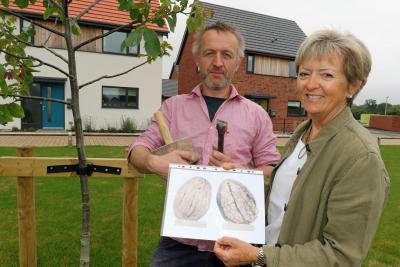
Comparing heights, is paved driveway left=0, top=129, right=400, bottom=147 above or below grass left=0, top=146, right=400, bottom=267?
above

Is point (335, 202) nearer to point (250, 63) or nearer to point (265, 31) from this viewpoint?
point (250, 63)

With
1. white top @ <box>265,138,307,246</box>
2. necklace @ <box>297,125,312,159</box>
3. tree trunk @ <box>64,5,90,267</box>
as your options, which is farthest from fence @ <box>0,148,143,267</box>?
necklace @ <box>297,125,312,159</box>

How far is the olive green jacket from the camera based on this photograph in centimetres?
145

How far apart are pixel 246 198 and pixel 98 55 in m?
19.3

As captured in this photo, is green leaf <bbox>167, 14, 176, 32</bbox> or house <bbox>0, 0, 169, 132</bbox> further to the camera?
house <bbox>0, 0, 169, 132</bbox>

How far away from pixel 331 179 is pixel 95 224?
4.86 meters

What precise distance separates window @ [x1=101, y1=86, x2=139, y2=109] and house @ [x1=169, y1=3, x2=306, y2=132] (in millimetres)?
6664

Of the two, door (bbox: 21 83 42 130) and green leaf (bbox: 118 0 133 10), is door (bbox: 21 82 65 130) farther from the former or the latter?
green leaf (bbox: 118 0 133 10)

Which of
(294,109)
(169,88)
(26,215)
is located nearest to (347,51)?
(26,215)

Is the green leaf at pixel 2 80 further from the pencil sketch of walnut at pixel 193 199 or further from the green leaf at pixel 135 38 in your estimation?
the pencil sketch of walnut at pixel 193 199

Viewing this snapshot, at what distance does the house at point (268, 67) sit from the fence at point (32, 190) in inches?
874

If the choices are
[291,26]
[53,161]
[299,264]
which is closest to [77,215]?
[53,161]

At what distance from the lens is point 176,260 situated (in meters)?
2.46

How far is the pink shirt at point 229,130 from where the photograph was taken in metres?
2.49
